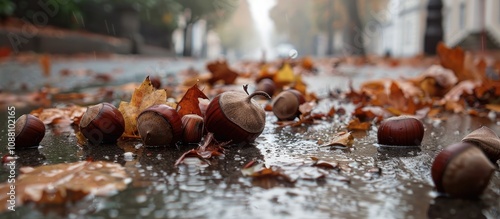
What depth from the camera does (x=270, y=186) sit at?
1.18 meters

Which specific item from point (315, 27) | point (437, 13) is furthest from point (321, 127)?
point (315, 27)

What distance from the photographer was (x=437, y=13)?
1223 cm

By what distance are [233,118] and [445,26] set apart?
117 ft

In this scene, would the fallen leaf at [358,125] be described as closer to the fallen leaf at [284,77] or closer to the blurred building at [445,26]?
the fallen leaf at [284,77]

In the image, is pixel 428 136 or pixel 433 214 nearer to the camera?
pixel 433 214

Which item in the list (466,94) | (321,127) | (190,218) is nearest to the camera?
(190,218)

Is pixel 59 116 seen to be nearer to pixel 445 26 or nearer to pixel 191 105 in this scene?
pixel 191 105

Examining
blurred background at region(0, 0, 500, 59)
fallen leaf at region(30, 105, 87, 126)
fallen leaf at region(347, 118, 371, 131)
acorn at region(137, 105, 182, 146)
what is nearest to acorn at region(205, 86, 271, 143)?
acorn at region(137, 105, 182, 146)

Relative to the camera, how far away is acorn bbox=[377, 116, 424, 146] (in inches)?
67.6

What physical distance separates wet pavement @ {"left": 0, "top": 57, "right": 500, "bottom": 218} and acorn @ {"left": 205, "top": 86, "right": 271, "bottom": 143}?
0.06 m

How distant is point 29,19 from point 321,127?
11946mm

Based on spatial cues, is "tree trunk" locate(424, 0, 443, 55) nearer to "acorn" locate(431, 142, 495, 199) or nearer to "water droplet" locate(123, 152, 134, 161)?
"water droplet" locate(123, 152, 134, 161)

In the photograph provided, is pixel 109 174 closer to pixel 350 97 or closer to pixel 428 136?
pixel 428 136

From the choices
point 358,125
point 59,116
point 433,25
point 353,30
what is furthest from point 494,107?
point 353,30
